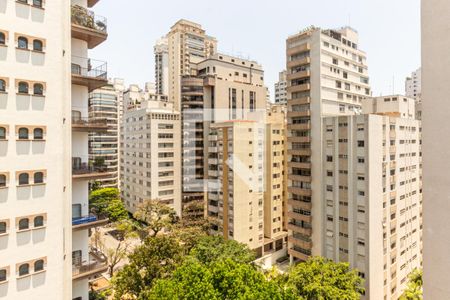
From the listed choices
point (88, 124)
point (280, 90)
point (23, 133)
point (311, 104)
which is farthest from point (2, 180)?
point (280, 90)

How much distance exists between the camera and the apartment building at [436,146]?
22.1ft

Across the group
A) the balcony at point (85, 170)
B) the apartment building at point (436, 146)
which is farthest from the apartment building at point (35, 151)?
the apartment building at point (436, 146)

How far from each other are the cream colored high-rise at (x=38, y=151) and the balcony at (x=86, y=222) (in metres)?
0.05

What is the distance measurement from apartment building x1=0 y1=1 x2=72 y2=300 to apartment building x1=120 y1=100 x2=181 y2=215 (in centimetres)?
3165

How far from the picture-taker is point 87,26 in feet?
47.7

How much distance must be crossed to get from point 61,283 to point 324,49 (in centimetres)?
3013

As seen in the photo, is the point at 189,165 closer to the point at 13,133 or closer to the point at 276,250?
the point at 276,250

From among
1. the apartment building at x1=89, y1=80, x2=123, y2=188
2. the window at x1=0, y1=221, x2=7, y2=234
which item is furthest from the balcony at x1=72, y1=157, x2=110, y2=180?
the apartment building at x1=89, y1=80, x2=123, y2=188

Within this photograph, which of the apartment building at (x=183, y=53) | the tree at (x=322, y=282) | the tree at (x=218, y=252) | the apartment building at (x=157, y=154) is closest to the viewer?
the tree at (x=322, y=282)

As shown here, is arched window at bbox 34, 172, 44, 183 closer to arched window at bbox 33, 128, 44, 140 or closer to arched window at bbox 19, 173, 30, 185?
arched window at bbox 19, 173, 30, 185

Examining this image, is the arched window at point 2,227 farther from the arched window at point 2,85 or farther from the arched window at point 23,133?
the arched window at point 2,85

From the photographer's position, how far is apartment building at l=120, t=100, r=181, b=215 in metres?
44.6

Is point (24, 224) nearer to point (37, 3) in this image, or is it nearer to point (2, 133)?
point (2, 133)

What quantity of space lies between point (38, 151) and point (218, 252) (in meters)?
17.0
